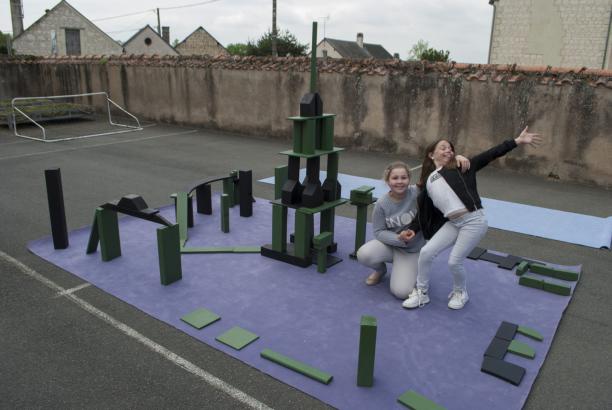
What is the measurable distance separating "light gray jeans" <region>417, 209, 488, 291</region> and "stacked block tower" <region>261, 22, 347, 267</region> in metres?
1.30

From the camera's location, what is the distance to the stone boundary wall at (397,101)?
380 inches

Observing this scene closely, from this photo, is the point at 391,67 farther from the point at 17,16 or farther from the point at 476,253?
the point at 17,16

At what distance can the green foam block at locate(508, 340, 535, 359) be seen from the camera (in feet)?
12.8

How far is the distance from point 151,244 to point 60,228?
1.03 m

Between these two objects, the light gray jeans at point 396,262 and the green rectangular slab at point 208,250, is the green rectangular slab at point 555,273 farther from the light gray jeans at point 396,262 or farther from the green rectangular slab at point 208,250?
the green rectangular slab at point 208,250

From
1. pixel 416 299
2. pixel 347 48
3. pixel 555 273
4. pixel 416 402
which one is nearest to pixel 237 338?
pixel 416 402

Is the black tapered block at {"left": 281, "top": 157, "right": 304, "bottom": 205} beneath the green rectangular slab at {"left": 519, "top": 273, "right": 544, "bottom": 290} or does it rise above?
above

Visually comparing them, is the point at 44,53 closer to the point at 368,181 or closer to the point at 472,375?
the point at 368,181

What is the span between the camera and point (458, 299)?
4648 millimetres

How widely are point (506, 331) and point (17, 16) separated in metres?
37.8

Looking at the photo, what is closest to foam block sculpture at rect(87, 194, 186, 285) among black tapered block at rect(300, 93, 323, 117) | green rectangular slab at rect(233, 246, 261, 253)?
green rectangular slab at rect(233, 246, 261, 253)

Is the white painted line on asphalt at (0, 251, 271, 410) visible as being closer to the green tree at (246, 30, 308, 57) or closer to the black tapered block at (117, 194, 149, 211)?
the black tapered block at (117, 194, 149, 211)

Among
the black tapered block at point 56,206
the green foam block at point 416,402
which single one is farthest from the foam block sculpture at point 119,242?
the green foam block at point 416,402

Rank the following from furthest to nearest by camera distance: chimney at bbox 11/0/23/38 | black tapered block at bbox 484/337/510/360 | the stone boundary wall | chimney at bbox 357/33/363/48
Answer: chimney at bbox 357/33/363/48 → chimney at bbox 11/0/23/38 → the stone boundary wall → black tapered block at bbox 484/337/510/360
